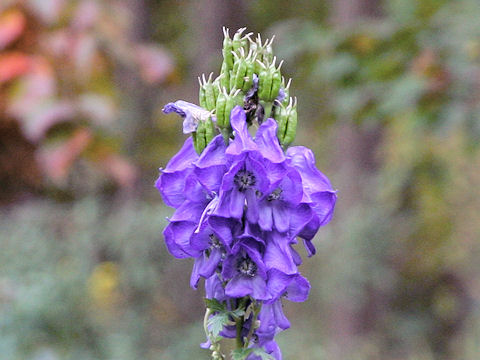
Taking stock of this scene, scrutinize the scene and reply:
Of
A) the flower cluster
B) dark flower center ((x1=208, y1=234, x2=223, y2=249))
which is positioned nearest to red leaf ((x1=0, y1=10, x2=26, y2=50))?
the flower cluster

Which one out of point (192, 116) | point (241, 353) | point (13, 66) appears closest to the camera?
point (241, 353)

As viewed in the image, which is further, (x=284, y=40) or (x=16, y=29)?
(x=284, y=40)

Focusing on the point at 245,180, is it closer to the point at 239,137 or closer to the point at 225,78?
the point at 239,137

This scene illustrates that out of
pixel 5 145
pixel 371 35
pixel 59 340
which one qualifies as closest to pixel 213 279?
pixel 371 35

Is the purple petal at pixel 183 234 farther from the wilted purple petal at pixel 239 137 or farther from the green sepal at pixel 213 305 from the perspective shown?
the wilted purple petal at pixel 239 137

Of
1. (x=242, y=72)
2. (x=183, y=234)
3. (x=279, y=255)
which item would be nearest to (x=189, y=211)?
(x=183, y=234)

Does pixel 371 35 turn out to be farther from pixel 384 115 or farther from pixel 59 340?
pixel 59 340
